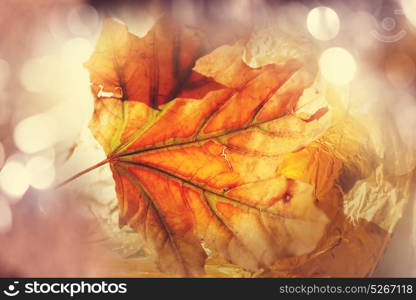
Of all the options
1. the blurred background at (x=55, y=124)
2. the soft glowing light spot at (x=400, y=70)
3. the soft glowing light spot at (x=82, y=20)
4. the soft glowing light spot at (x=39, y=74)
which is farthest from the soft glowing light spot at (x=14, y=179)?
the soft glowing light spot at (x=400, y=70)

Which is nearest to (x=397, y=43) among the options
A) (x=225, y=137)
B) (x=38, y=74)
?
(x=225, y=137)

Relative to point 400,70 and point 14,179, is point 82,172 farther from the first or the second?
point 400,70

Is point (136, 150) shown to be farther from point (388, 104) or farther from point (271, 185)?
point (388, 104)

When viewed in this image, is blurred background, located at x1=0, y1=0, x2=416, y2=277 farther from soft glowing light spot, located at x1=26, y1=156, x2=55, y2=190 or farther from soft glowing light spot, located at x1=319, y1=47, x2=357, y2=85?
soft glowing light spot, located at x1=319, y1=47, x2=357, y2=85

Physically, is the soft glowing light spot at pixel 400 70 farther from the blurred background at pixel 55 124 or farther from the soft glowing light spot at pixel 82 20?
the soft glowing light spot at pixel 82 20

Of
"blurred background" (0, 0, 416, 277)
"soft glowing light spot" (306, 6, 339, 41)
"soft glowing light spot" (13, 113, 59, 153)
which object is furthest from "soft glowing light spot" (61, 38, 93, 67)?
"soft glowing light spot" (306, 6, 339, 41)

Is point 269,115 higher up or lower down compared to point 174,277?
higher up

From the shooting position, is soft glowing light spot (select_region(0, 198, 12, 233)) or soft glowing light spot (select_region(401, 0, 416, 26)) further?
soft glowing light spot (select_region(401, 0, 416, 26))
